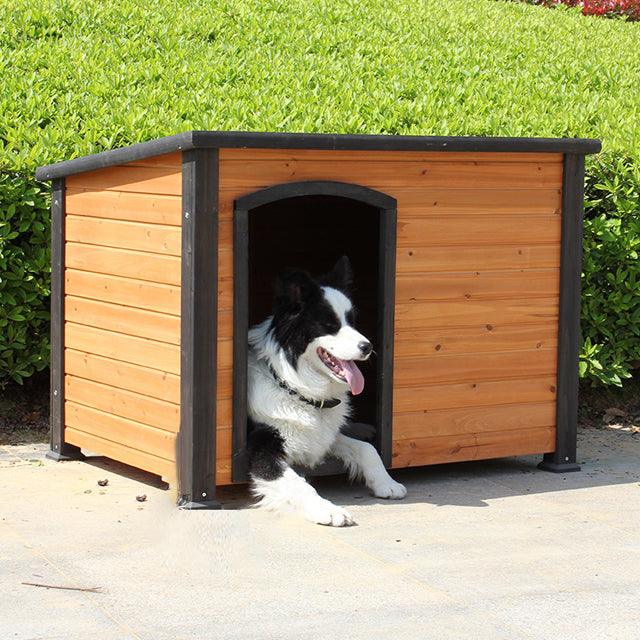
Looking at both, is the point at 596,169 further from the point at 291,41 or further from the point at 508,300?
the point at 291,41

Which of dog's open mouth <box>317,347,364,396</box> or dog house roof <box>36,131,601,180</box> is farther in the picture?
dog's open mouth <box>317,347,364,396</box>

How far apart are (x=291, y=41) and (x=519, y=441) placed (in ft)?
21.4

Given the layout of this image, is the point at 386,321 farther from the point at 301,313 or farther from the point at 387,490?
the point at 387,490

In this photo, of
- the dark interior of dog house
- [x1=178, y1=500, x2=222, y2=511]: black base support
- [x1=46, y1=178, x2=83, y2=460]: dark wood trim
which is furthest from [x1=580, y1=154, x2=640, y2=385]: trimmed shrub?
[x1=46, y1=178, x2=83, y2=460]: dark wood trim

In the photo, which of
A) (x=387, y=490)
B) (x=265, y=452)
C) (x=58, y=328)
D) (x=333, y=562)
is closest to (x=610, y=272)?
(x=387, y=490)

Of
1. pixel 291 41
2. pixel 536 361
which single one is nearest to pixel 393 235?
pixel 536 361

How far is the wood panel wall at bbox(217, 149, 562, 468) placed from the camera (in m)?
6.24

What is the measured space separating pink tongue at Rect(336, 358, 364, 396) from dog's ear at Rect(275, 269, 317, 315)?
0.34 m

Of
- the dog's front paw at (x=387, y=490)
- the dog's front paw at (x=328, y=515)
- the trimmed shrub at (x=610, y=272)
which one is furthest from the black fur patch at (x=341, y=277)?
the trimmed shrub at (x=610, y=272)

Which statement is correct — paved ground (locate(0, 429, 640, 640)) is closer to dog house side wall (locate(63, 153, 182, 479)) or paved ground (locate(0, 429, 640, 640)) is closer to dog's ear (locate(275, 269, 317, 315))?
dog house side wall (locate(63, 153, 182, 479))

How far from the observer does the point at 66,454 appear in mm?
6926

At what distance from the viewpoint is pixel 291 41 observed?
12125mm

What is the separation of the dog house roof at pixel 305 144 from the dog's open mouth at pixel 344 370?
0.98m

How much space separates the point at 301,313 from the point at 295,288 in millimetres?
131
